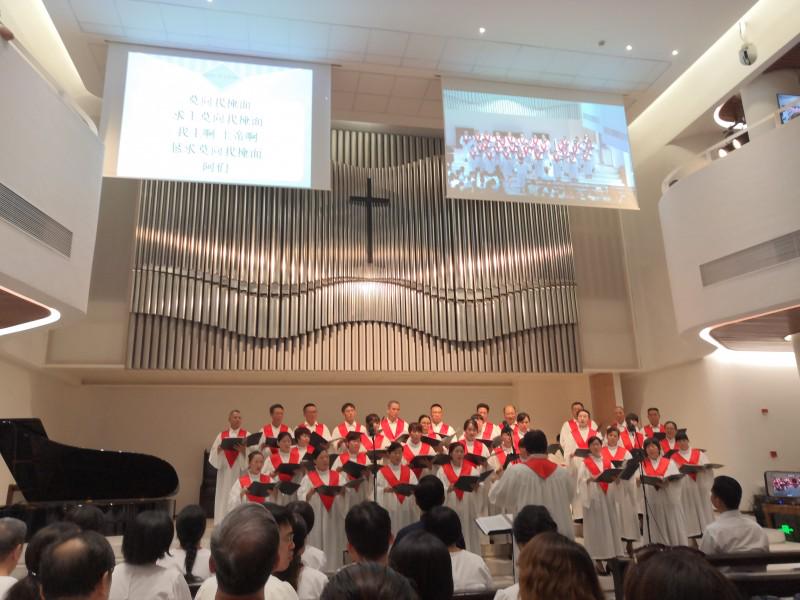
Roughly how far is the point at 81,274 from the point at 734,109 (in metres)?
9.27

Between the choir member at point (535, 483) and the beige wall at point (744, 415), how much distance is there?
5.07 meters

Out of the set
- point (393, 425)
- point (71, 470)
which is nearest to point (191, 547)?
point (71, 470)

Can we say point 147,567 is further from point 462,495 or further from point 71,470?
point 462,495

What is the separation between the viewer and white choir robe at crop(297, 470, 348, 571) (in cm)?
649

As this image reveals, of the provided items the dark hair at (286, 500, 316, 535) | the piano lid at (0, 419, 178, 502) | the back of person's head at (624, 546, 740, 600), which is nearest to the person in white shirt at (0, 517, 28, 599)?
the dark hair at (286, 500, 316, 535)

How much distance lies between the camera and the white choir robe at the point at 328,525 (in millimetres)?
6492

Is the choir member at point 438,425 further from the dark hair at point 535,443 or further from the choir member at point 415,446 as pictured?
the dark hair at point 535,443

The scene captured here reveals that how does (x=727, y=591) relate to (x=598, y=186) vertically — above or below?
below

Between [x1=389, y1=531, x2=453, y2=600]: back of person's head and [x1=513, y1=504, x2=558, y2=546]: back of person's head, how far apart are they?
72cm

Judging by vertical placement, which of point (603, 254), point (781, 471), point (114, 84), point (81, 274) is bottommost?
point (781, 471)

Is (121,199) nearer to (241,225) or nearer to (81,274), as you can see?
(241,225)

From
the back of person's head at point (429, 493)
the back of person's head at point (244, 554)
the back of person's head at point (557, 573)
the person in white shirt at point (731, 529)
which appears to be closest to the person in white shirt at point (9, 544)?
the back of person's head at point (244, 554)

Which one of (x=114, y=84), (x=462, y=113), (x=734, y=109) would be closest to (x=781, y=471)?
(x=734, y=109)

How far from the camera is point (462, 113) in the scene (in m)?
9.18
